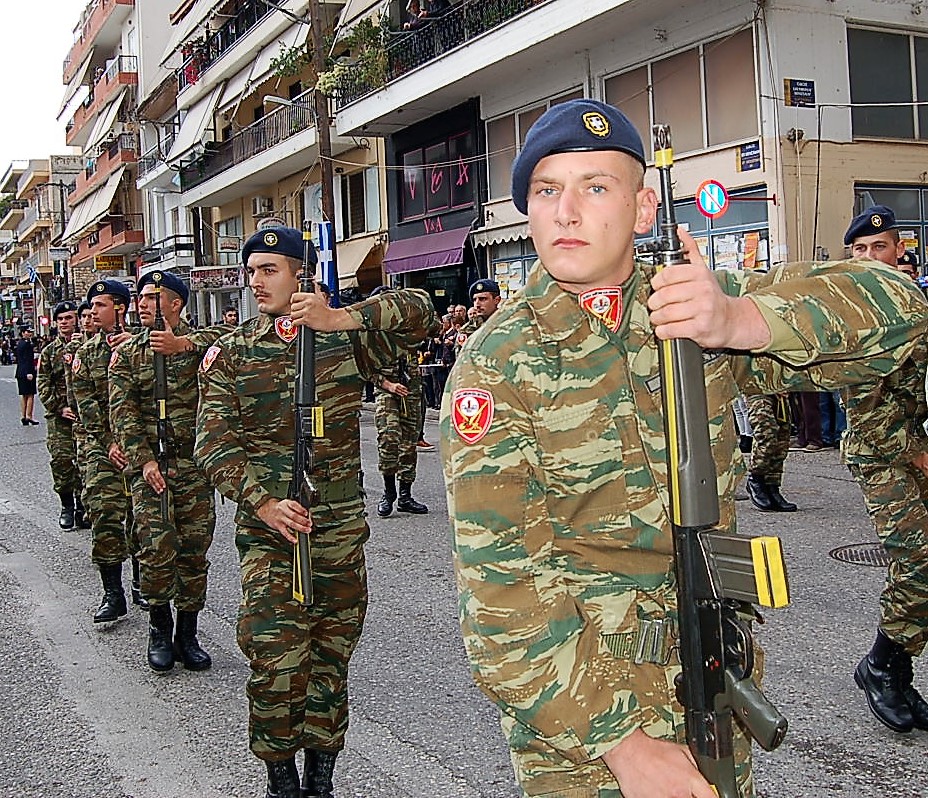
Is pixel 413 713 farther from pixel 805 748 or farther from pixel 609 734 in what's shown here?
pixel 609 734

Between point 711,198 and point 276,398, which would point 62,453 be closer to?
point 276,398

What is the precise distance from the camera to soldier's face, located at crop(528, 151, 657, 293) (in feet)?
6.78

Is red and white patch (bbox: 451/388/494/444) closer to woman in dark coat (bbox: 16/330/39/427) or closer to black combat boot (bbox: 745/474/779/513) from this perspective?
black combat boot (bbox: 745/474/779/513)

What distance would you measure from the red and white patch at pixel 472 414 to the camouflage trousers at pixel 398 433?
7.56m

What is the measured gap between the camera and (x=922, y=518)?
416cm

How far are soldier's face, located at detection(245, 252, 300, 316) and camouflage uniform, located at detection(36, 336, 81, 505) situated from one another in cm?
619

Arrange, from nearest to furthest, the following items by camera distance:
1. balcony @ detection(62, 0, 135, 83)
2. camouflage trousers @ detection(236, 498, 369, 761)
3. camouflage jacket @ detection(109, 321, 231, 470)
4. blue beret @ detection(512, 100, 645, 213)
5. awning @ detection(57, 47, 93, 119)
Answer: blue beret @ detection(512, 100, 645, 213)
camouflage trousers @ detection(236, 498, 369, 761)
camouflage jacket @ detection(109, 321, 231, 470)
balcony @ detection(62, 0, 135, 83)
awning @ detection(57, 47, 93, 119)

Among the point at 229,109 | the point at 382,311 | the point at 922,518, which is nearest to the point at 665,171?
the point at 382,311

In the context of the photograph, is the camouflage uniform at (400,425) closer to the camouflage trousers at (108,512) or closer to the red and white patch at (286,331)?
the camouflage trousers at (108,512)

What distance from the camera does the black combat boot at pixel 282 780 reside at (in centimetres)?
377

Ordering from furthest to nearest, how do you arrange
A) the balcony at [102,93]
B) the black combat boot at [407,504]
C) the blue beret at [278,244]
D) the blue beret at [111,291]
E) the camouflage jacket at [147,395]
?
the balcony at [102,93] < the black combat boot at [407,504] < the blue beret at [111,291] < the camouflage jacket at [147,395] < the blue beret at [278,244]

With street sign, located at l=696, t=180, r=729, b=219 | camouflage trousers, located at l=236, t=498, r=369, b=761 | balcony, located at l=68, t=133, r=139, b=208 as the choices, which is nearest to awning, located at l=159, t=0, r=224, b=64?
balcony, located at l=68, t=133, r=139, b=208

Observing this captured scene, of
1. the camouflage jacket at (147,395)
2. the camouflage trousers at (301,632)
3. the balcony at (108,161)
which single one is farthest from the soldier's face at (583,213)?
the balcony at (108,161)

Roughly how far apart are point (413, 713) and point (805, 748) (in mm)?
1635
